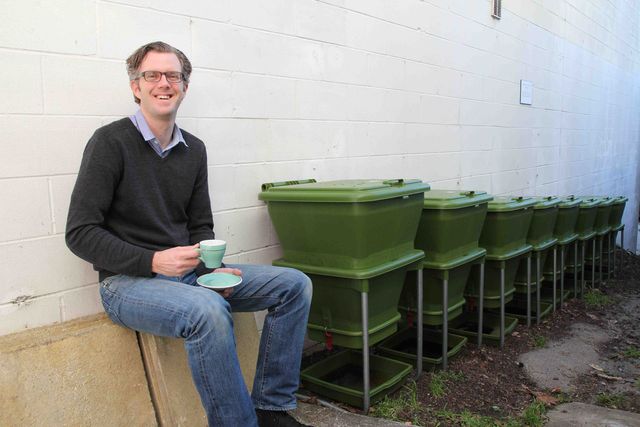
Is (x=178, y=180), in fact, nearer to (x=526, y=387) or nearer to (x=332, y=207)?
(x=332, y=207)

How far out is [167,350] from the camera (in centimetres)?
247

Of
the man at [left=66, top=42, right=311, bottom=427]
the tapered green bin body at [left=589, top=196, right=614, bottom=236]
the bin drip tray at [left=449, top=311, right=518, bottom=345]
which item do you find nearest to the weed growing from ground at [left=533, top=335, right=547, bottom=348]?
the bin drip tray at [left=449, top=311, right=518, bottom=345]

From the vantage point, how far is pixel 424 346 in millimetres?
4031

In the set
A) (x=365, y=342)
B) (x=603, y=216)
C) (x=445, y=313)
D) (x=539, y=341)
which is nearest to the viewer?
(x=365, y=342)

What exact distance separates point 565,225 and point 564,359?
155 cm

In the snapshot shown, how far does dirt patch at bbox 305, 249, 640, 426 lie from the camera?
3.12 metres

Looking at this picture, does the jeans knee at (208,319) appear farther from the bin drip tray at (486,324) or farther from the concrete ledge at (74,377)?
→ the bin drip tray at (486,324)

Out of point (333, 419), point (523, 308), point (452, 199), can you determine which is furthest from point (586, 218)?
point (333, 419)

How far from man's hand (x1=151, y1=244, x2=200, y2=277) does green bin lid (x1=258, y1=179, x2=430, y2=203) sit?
0.84 meters

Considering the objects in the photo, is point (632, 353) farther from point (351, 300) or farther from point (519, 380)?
point (351, 300)

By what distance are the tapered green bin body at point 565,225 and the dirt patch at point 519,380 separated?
465mm

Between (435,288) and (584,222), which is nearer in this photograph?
(435,288)

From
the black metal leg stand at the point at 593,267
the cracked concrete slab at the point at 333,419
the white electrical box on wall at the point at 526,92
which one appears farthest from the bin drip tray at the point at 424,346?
the white electrical box on wall at the point at 526,92

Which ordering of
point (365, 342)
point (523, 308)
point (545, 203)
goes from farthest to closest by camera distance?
point (523, 308) → point (545, 203) → point (365, 342)
